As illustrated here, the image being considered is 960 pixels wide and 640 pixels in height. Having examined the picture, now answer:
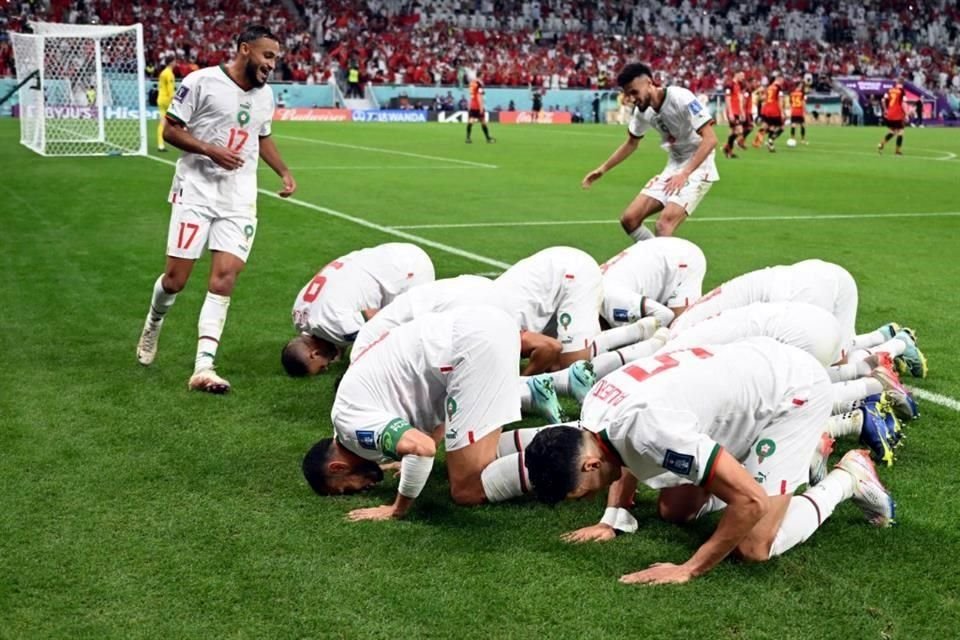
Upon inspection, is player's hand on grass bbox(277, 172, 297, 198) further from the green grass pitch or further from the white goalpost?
the white goalpost

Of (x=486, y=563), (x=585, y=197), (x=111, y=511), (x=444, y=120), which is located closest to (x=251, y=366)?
(x=111, y=511)

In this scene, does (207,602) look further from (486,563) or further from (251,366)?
(251,366)

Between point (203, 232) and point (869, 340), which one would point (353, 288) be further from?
point (869, 340)

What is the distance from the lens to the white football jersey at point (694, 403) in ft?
11.8

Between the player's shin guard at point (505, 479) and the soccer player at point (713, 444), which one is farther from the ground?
the soccer player at point (713, 444)

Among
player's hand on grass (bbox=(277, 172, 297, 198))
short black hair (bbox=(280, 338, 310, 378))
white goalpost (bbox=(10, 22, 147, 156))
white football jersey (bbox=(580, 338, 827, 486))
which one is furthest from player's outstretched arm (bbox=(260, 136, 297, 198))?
white goalpost (bbox=(10, 22, 147, 156))

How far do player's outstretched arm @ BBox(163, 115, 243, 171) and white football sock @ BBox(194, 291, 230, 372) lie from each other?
82cm

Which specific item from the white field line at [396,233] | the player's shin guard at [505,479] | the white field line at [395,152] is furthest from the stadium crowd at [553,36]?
the player's shin guard at [505,479]

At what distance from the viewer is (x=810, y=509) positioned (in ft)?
13.5

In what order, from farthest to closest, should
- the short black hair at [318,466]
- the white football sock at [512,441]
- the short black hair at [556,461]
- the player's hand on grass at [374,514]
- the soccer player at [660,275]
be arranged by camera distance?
1. the soccer player at [660,275]
2. the white football sock at [512,441]
3. the short black hair at [318,466]
4. the player's hand on grass at [374,514]
5. the short black hair at [556,461]

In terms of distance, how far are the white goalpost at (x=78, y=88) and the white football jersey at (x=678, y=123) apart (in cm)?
1463

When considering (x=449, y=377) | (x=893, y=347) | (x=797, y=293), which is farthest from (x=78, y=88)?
(x=449, y=377)

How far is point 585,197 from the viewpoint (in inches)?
658

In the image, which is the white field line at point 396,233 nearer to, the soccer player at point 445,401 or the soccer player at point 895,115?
the soccer player at point 445,401
